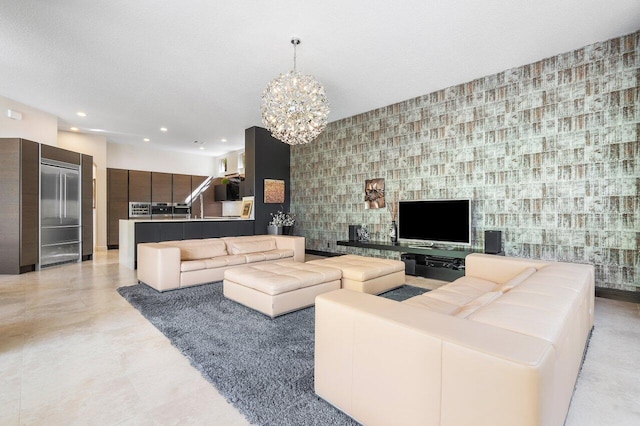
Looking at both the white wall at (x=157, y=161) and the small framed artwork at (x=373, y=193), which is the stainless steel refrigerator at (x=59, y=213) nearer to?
the white wall at (x=157, y=161)

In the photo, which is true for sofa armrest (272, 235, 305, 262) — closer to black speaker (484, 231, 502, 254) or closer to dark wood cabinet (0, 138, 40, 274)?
black speaker (484, 231, 502, 254)

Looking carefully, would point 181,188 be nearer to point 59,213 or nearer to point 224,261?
point 59,213

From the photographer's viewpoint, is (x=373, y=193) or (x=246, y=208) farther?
(x=246, y=208)

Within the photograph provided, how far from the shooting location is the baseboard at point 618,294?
330 centimetres

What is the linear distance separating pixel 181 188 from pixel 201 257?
19.5 ft

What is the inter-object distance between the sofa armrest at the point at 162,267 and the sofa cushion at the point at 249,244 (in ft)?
3.18

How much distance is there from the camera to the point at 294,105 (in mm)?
3422

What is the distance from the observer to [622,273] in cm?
337

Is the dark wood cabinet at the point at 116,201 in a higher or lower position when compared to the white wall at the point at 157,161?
lower

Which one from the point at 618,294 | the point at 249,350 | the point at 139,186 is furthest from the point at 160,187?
the point at 618,294

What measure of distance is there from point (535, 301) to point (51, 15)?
4.66 metres

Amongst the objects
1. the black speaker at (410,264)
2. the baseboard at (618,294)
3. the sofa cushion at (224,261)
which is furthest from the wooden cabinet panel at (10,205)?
the baseboard at (618,294)

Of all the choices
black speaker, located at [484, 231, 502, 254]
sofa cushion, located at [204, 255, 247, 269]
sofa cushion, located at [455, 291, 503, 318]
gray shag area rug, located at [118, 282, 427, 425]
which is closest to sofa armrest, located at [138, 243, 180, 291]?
gray shag area rug, located at [118, 282, 427, 425]

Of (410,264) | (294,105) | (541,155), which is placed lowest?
(410,264)
